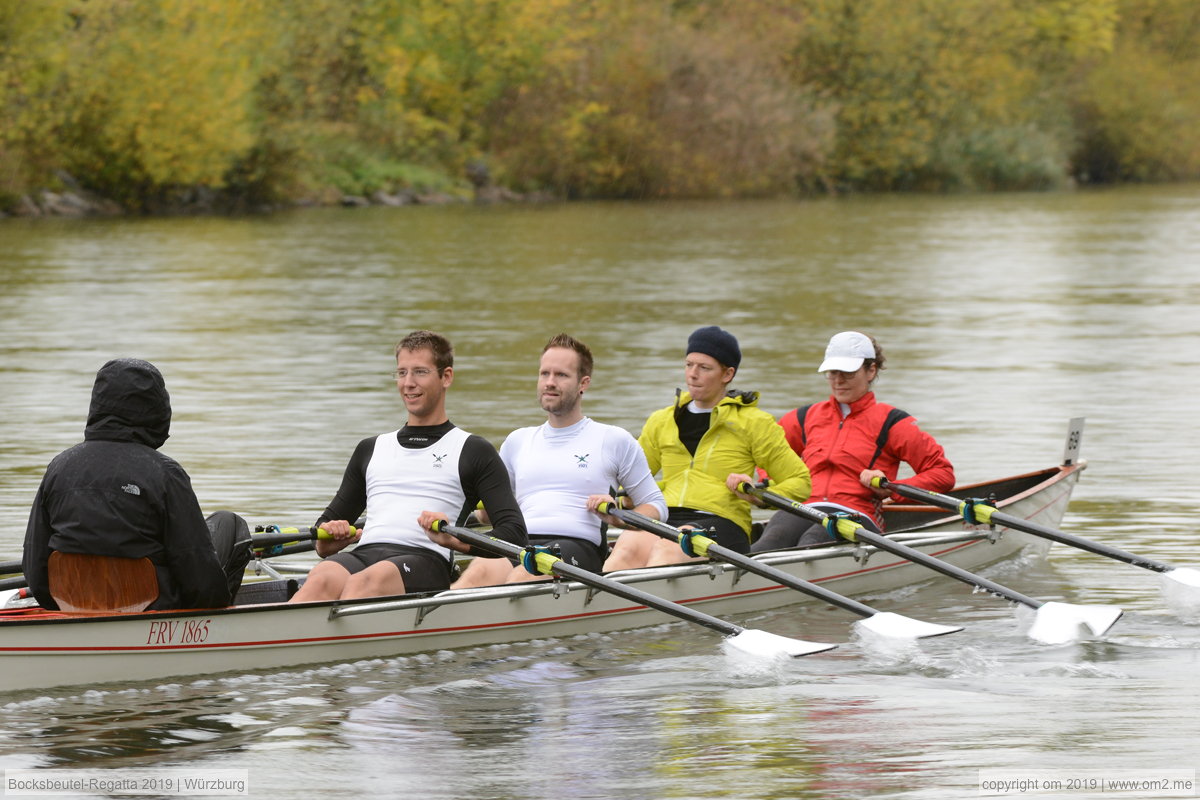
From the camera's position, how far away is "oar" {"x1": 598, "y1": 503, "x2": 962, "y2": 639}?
8.62 meters

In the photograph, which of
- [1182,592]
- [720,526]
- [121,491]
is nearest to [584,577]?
[720,526]

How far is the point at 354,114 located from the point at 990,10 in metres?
28.4

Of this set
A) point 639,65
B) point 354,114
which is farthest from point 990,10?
point 354,114

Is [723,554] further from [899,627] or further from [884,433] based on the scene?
[884,433]

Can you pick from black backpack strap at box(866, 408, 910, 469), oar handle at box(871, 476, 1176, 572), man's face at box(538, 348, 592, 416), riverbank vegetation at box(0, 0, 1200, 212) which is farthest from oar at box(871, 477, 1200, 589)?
riverbank vegetation at box(0, 0, 1200, 212)

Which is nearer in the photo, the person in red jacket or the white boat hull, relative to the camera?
the white boat hull

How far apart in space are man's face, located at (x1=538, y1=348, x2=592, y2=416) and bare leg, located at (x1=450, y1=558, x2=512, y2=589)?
768 mm

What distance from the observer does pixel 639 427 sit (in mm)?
15383

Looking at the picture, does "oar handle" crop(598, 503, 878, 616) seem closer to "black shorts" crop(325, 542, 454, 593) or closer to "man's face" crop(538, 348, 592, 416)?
"man's face" crop(538, 348, 592, 416)

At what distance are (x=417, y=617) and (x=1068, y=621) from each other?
3.18 m

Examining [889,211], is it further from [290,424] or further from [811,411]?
[811,411]

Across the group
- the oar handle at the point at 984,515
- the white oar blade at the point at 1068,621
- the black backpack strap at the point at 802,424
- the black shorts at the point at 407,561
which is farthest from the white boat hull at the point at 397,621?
the white oar blade at the point at 1068,621

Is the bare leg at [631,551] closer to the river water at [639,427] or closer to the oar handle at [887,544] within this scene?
the river water at [639,427]

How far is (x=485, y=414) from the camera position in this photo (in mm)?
16141
